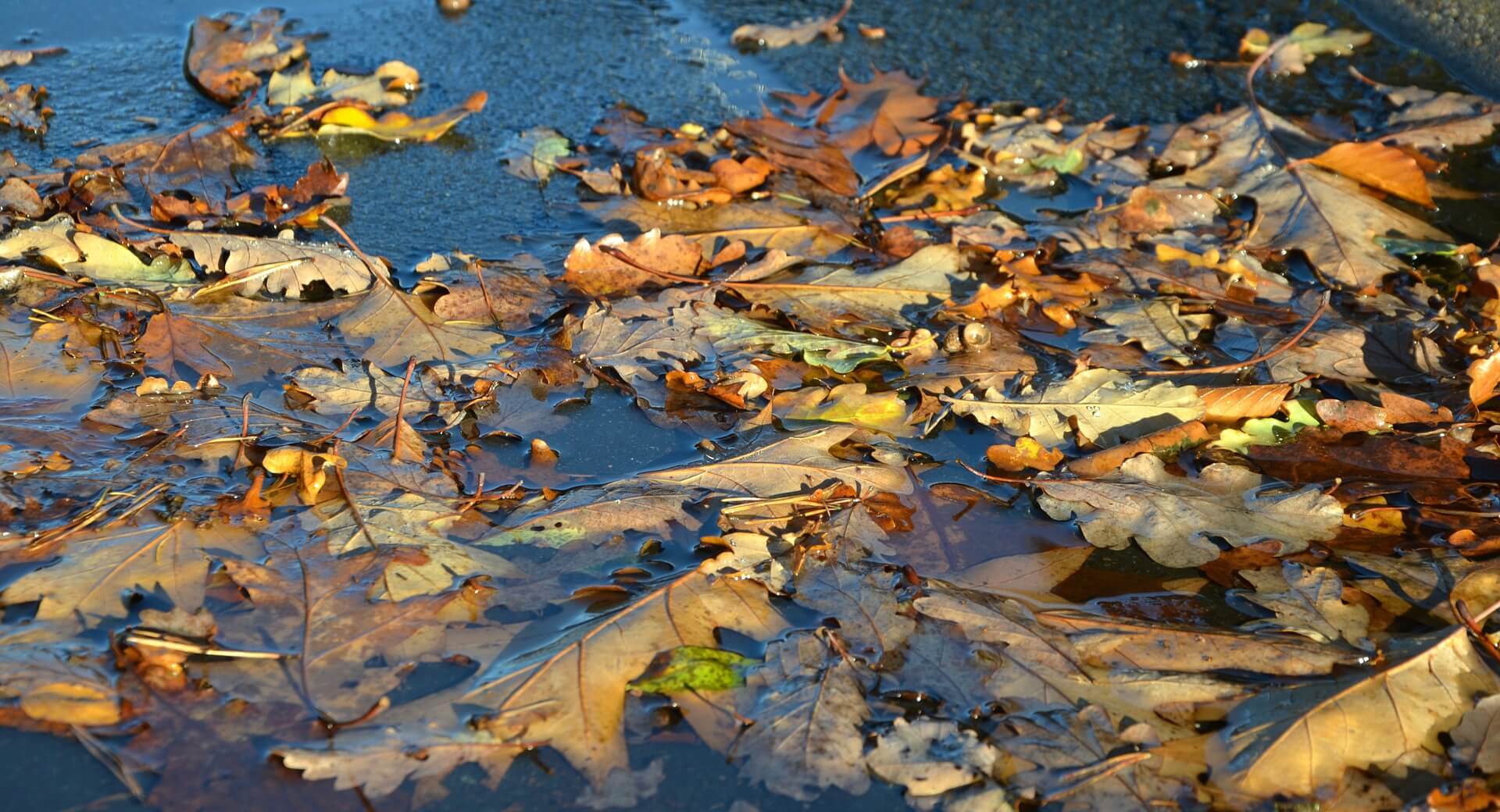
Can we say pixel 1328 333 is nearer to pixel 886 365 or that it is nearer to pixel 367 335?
pixel 886 365

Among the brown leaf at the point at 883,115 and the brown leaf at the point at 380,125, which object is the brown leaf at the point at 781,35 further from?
the brown leaf at the point at 380,125

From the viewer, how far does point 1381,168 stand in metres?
3.31

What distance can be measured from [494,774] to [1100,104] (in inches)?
122

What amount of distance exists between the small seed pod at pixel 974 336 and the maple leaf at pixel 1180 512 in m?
0.50

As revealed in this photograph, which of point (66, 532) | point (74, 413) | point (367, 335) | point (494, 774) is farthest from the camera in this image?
point (367, 335)

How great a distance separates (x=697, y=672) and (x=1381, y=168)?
2.70m

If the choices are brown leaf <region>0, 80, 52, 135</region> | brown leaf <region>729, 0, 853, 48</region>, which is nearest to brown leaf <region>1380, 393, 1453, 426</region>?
brown leaf <region>729, 0, 853, 48</region>

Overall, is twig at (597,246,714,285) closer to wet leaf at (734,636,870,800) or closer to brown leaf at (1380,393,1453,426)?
wet leaf at (734,636,870,800)

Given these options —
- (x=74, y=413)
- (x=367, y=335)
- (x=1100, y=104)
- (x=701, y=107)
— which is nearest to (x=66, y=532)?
(x=74, y=413)

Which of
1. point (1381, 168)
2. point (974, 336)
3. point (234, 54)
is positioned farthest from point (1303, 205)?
point (234, 54)

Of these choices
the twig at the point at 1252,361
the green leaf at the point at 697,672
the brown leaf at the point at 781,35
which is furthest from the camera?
the brown leaf at the point at 781,35

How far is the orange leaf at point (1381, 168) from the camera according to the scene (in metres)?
3.29

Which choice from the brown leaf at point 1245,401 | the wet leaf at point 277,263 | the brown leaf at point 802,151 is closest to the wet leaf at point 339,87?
the wet leaf at point 277,263

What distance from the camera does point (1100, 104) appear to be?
3824mm
